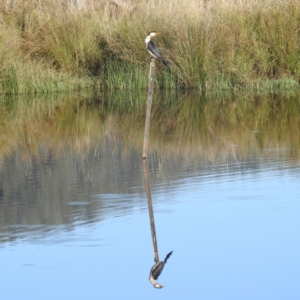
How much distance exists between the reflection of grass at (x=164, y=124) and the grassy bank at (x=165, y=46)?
0.82m

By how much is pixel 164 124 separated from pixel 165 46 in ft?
16.9

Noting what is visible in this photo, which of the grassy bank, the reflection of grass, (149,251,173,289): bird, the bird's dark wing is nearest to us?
(149,251,173,289): bird

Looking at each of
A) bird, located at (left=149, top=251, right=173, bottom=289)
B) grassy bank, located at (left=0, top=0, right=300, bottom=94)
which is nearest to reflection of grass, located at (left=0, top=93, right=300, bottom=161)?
grassy bank, located at (left=0, top=0, right=300, bottom=94)

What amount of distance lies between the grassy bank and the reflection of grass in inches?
32.4

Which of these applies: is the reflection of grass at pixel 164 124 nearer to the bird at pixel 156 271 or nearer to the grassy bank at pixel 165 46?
the grassy bank at pixel 165 46

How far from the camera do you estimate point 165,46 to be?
1622 cm

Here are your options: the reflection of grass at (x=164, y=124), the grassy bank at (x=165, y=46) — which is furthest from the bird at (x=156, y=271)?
the grassy bank at (x=165, y=46)

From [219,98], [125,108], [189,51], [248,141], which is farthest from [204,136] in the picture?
[189,51]

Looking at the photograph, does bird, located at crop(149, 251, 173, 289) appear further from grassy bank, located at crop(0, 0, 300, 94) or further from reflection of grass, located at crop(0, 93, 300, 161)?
grassy bank, located at crop(0, 0, 300, 94)

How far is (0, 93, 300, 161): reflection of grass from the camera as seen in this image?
938 centimetres

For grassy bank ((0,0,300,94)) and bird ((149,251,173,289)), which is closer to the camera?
bird ((149,251,173,289))

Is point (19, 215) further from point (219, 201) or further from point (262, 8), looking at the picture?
point (262, 8)

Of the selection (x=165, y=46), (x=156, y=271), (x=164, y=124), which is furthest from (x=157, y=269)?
(x=165, y=46)

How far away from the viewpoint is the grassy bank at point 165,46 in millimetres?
15820
